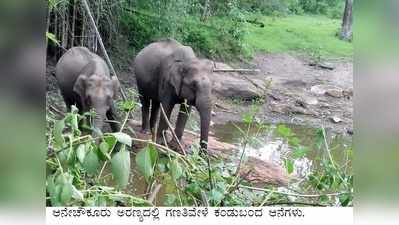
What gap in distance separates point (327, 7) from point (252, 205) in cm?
73

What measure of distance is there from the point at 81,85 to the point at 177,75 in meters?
0.52

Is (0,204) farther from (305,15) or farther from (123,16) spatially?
(305,15)

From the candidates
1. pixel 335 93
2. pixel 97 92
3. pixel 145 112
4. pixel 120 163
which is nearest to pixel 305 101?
pixel 335 93

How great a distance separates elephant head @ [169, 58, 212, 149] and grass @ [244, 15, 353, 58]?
0.32 meters

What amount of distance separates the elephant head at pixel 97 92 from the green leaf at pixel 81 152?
3.68 ft

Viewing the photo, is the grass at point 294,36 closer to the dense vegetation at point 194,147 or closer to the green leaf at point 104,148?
the dense vegetation at point 194,147

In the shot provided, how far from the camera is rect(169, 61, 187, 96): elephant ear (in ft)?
10.2

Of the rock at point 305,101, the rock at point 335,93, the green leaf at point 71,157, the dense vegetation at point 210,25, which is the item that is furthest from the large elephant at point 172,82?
the green leaf at point 71,157

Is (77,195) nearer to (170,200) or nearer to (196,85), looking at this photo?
(170,200)

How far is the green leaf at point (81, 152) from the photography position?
4.67 feet

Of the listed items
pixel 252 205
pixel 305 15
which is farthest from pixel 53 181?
pixel 305 15

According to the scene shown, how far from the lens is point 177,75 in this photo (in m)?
3.22

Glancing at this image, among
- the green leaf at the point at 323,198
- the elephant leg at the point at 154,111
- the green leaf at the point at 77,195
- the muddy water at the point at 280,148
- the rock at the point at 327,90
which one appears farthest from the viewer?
the elephant leg at the point at 154,111
